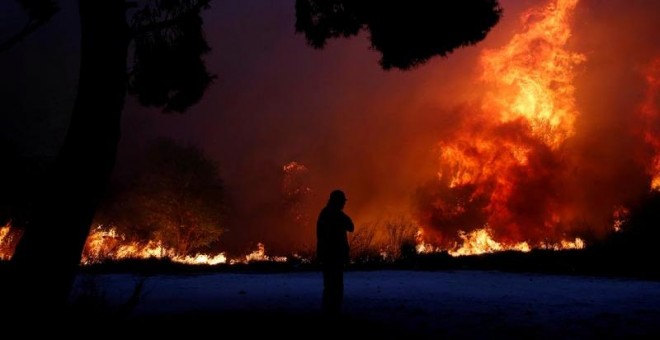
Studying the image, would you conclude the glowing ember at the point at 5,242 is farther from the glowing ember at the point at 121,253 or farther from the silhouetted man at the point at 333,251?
the silhouetted man at the point at 333,251

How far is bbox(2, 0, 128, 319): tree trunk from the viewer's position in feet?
13.5

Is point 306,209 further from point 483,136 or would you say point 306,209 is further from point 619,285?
point 619,285

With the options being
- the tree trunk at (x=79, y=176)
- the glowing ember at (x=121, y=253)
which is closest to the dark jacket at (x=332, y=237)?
the tree trunk at (x=79, y=176)

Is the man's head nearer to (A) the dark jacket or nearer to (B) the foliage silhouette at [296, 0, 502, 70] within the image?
(A) the dark jacket

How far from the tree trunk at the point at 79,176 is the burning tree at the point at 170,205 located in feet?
85.5

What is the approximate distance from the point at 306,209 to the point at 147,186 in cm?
1798

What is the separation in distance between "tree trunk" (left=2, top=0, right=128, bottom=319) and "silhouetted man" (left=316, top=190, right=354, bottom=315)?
2.68 meters

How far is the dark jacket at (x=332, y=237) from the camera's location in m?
6.03

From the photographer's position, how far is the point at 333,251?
19.8 feet

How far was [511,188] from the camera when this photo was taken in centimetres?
2789

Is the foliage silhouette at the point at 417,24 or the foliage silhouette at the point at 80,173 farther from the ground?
the foliage silhouette at the point at 417,24

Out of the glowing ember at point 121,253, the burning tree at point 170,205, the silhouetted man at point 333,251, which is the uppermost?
the burning tree at point 170,205

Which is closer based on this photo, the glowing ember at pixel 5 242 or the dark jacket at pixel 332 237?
the dark jacket at pixel 332 237

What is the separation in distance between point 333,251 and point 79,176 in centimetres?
310
